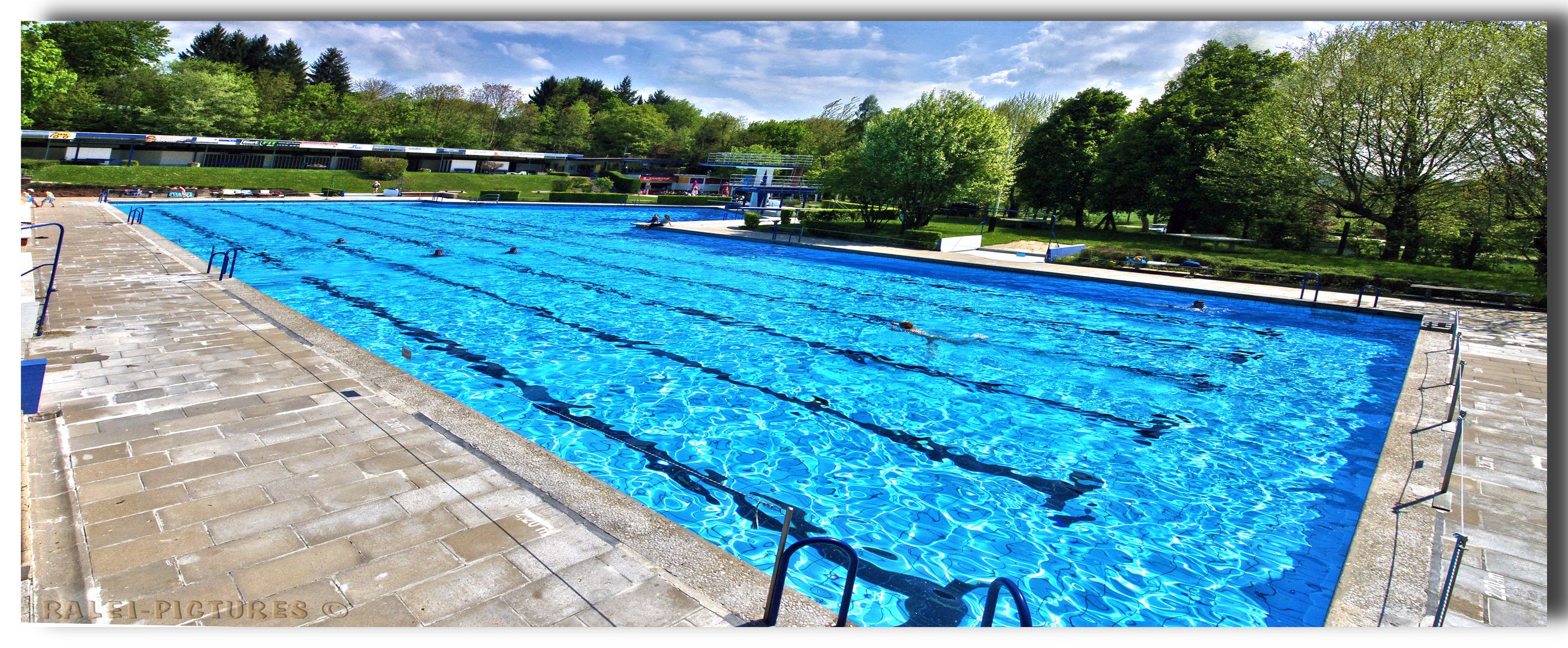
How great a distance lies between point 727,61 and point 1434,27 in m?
25.2

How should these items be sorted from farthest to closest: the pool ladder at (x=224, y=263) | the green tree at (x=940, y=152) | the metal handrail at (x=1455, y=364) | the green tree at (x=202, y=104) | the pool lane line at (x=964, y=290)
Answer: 1. the green tree at (x=202, y=104)
2. the green tree at (x=940, y=152)
3. the pool lane line at (x=964, y=290)
4. the pool ladder at (x=224, y=263)
5. the metal handrail at (x=1455, y=364)

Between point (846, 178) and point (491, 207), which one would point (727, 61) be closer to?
point (846, 178)

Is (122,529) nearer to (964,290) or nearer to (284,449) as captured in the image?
(284,449)

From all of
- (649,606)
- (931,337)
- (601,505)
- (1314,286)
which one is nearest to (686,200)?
(1314,286)

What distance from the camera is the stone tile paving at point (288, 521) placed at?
12.4ft

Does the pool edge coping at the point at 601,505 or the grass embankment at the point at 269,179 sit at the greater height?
the grass embankment at the point at 269,179

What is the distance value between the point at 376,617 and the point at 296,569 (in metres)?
0.80

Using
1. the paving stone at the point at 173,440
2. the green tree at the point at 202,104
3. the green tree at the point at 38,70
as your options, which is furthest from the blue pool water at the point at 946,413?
the green tree at the point at 202,104

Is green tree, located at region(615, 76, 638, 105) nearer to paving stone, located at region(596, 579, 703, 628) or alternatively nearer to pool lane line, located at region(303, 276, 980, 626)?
pool lane line, located at region(303, 276, 980, 626)

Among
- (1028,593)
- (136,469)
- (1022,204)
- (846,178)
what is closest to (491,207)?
(846,178)

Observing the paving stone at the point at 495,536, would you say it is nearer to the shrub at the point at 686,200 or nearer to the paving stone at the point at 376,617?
the paving stone at the point at 376,617

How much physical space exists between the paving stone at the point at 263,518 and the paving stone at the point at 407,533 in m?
0.57

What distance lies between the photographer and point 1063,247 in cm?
2656

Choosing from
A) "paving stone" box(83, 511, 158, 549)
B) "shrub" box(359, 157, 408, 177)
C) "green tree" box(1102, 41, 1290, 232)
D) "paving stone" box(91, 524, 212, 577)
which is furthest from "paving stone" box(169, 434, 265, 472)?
"shrub" box(359, 157, 408, 177)
